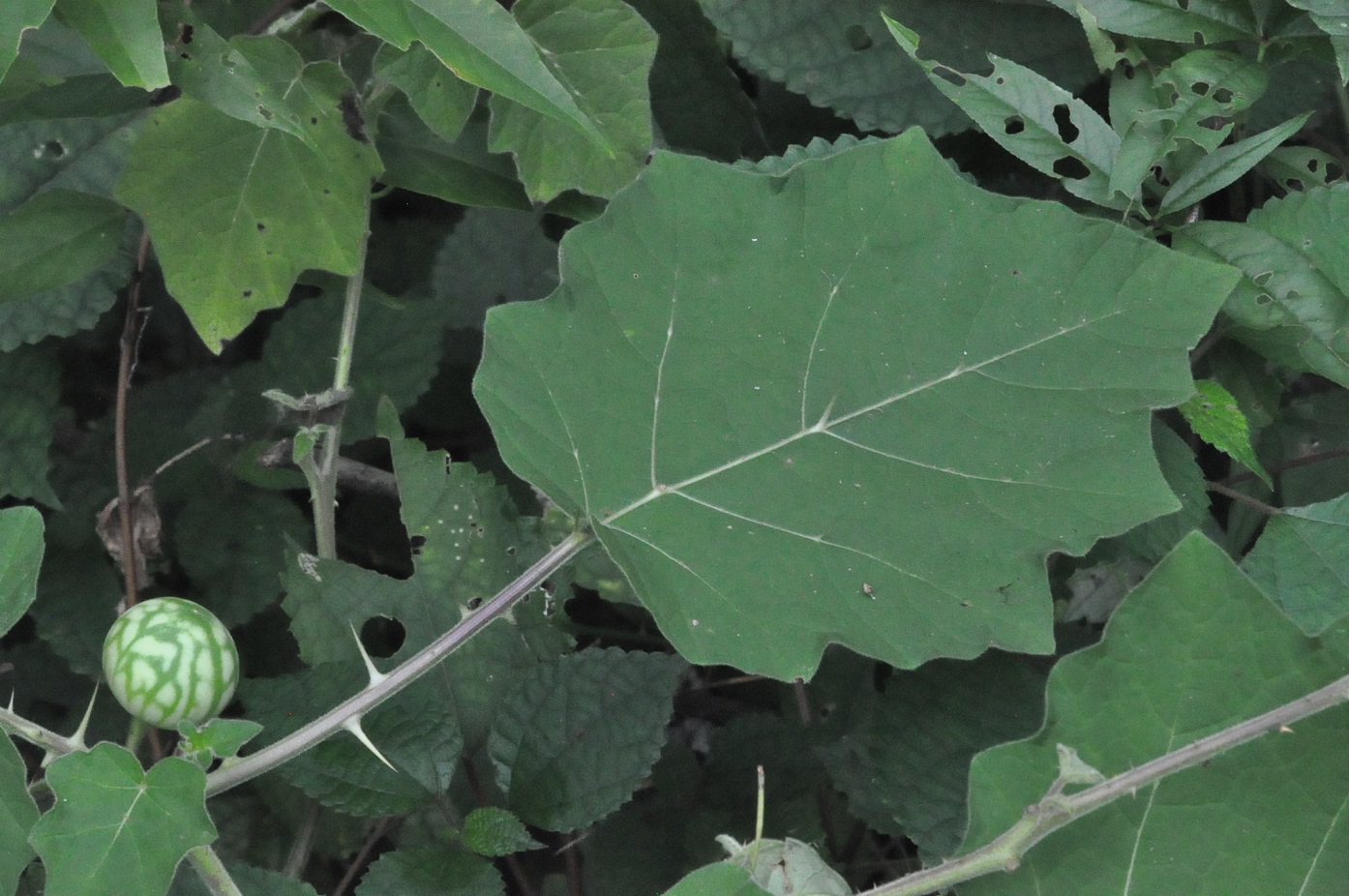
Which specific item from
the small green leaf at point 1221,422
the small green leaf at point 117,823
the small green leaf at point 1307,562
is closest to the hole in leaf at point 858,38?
the small green leaf at point 1221,422

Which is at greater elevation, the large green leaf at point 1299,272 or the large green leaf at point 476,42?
the large green leaf at point 476,42

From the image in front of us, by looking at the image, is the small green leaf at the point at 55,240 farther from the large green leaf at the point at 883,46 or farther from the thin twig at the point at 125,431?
the large green leaf at the point at 883,46

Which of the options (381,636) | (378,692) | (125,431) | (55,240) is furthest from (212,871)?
(55,240)

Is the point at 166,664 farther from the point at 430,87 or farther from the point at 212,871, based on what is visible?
the point at 430,87

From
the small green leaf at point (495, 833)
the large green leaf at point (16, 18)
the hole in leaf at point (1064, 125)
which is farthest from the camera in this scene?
the hole in leaf at point (1064, 125)

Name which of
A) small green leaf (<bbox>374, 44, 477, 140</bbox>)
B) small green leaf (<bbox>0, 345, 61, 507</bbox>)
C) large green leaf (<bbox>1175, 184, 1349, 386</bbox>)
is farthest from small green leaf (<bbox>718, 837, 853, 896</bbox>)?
small green leaf (<bbox>0, 345, 61, 507</bbox>)

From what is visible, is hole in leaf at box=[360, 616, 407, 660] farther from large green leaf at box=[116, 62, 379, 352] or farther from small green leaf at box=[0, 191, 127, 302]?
small green leaf at box=[0, 191, 127, 302]
